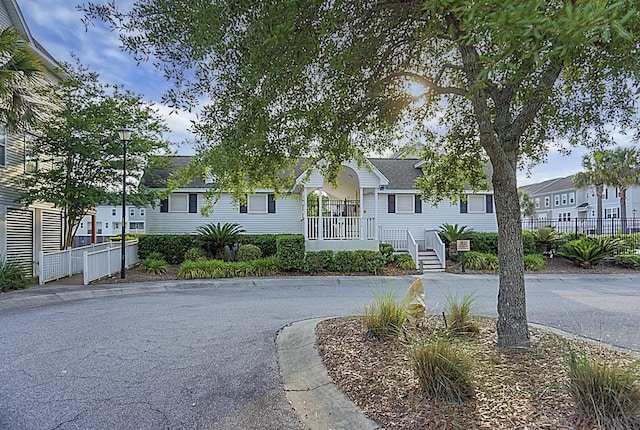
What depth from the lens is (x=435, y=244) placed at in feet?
61.3

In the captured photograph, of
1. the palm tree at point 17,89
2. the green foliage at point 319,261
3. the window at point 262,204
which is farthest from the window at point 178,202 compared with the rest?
the palm tree at point 17,89

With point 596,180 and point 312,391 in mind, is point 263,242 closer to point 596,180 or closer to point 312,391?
point 312,391

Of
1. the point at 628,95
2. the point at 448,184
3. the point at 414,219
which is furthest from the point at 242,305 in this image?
the point at 414,219

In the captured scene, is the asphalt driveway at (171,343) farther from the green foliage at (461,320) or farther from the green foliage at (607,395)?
the green foliage at (607,395)

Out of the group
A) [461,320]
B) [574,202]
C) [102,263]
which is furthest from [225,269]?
[574,202]

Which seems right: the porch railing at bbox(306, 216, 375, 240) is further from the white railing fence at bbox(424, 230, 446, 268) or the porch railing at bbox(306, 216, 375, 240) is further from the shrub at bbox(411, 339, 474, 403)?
the shrub at bbox(411, 339, 474, 403)

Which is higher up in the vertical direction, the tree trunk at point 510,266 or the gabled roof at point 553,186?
the gabled roof at point 553,186

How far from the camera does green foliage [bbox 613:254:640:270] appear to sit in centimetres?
1681

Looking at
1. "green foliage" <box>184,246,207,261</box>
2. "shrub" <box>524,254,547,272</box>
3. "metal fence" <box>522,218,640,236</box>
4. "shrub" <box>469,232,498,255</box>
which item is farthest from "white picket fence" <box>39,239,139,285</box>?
"metal fence" <box>522,218,640,236</box>

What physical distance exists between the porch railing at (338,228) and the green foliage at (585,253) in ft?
28.9

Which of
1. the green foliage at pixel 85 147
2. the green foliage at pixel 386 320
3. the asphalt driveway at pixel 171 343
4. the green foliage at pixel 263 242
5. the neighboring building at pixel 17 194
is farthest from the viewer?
the green foliage at pixel 263 242

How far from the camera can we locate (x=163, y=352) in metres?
5.47

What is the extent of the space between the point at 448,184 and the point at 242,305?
5.31 meters

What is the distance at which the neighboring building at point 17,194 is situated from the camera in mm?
12305
